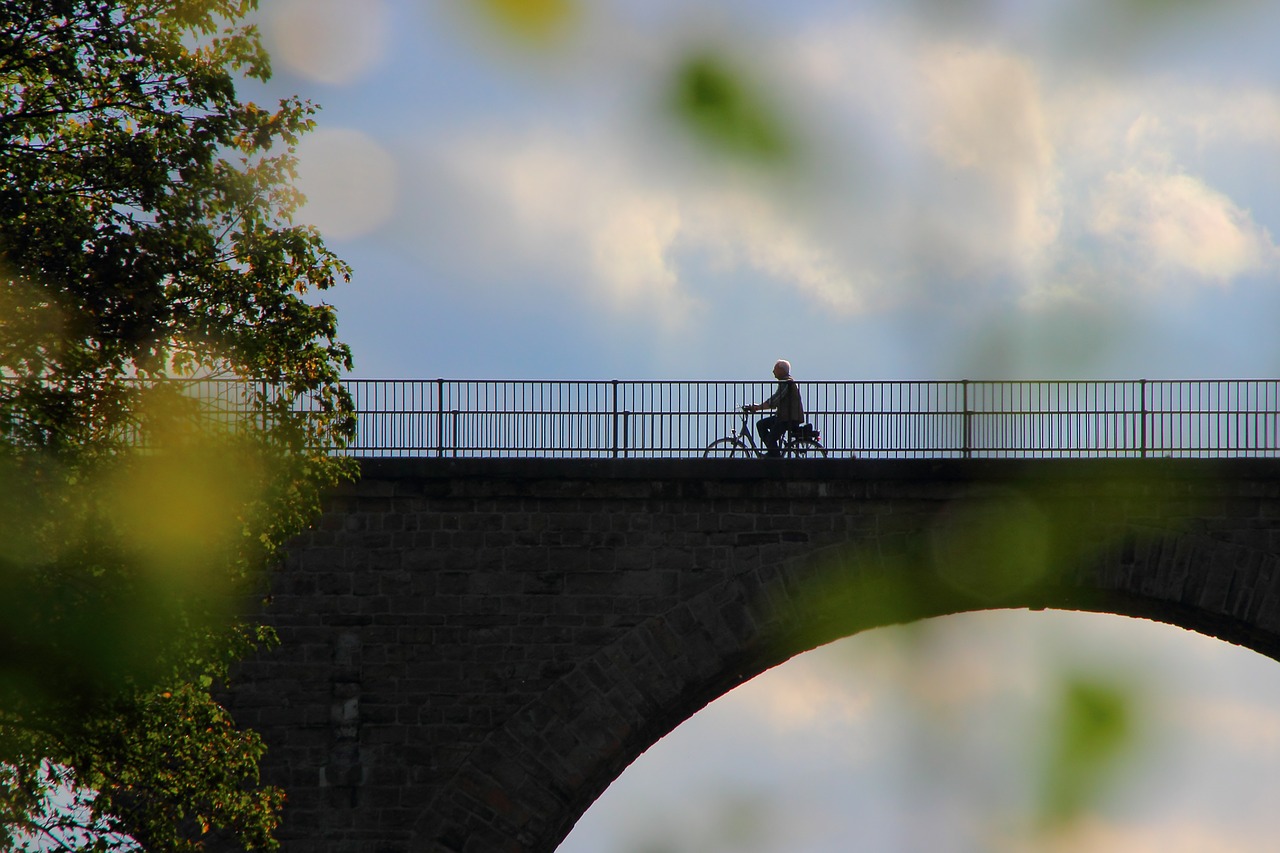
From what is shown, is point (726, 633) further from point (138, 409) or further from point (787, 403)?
point (138, 409)

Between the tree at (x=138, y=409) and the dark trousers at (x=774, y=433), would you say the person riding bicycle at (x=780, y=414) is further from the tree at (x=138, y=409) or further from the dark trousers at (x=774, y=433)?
the tree at (x=138, y=409)

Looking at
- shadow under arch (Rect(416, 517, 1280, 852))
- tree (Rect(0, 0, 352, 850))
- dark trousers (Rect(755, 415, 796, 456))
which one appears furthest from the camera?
dark trousers (Rect(755, 415, 796, 456))

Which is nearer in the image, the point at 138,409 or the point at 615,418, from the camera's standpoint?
the point at 138,409

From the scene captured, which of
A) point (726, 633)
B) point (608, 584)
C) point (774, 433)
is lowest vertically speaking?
point (726, 633)

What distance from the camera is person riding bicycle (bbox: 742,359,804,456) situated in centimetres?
1683

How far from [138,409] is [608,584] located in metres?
6.31

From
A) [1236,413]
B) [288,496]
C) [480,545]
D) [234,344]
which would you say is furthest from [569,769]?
[1236,413]

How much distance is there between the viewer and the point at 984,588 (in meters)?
16.8

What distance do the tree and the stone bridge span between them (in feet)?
13.1

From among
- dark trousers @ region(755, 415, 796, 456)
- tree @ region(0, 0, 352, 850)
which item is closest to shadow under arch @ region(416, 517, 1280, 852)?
dark trousers @ region(755, 415, 796, 456)

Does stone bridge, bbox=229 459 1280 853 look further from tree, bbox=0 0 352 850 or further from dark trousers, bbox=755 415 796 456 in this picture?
tree, bbox=0 0 352 850

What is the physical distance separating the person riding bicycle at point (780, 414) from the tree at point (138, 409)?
5768 millimetres

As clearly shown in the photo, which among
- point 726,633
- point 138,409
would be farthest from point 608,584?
point 138,409

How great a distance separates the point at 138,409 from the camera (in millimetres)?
11195
